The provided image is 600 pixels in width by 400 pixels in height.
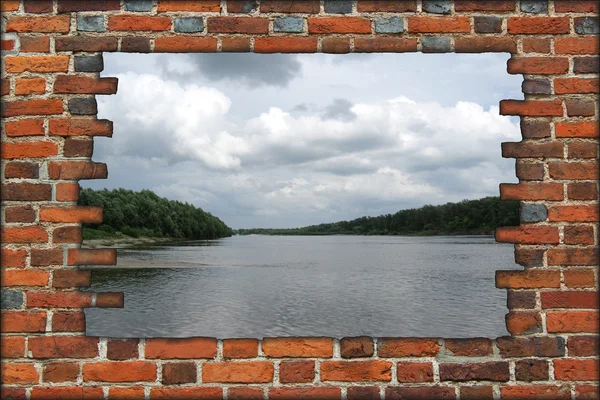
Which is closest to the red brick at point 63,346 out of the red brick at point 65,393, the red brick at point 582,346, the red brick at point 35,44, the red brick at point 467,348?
the red brick at point 65,393

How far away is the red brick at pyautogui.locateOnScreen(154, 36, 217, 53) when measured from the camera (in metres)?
3.05

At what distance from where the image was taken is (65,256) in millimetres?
2977

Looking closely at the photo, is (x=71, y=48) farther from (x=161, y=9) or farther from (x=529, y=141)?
(x=529, y=141)

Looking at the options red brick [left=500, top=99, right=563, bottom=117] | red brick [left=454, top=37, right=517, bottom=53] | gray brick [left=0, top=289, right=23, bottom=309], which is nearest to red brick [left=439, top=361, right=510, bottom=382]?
red brick [left=500, top=99, right=563, bottom=117]

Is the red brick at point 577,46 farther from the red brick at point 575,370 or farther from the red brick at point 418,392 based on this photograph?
the red brick at point 418,392

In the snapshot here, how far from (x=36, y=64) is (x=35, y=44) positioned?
0.38 ft

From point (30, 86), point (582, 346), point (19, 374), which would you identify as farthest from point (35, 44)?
point (582, 346)

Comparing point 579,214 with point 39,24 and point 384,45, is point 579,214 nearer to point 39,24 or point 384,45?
point 384,45

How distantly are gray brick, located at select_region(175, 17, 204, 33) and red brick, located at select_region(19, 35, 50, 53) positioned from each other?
0.73 metres

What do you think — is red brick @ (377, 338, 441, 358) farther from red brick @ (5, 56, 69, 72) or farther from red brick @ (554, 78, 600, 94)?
red brick @ (5, 56, 69, 72)

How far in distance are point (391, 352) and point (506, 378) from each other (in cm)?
63

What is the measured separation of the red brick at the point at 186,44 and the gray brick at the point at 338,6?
67cm

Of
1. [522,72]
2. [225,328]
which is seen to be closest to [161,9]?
[522,72]

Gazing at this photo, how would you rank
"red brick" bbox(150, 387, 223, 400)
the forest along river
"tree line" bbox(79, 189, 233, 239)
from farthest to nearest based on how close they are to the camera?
"tree line" bbox(79, 189, 233, 239), the forest along river, "red brick" bbox(150, 387, 223, 400)
